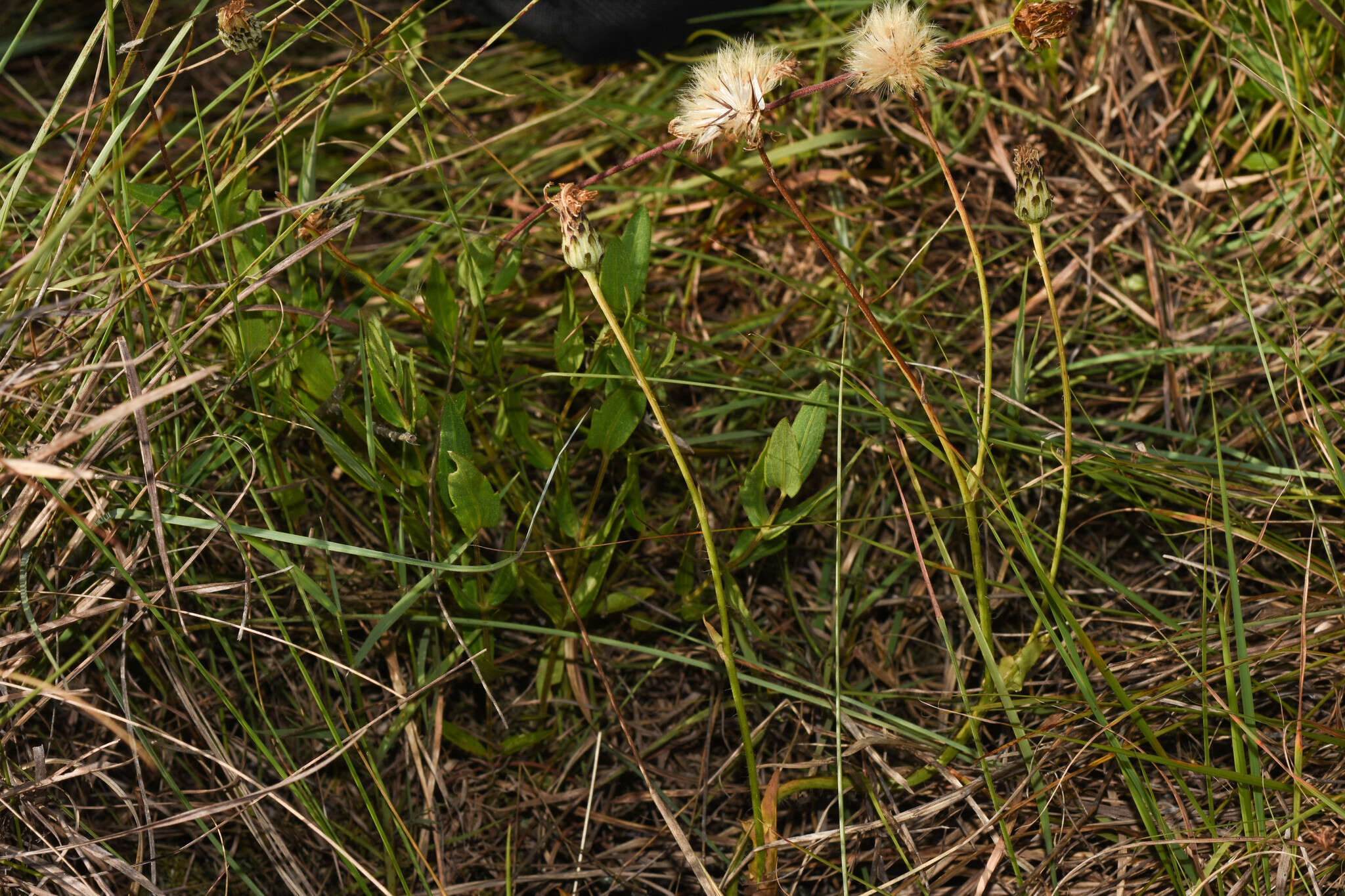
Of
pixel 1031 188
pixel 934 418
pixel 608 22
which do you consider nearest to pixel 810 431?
pixel 934 418

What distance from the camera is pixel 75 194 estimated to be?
1.05 metres

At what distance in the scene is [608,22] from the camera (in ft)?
5.31

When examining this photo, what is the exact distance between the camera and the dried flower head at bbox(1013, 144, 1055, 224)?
828mm

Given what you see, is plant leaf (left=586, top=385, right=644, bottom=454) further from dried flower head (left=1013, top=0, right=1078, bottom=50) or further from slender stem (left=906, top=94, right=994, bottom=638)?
dried flower head (left=1013, top=0, right=1078, bottom=50)

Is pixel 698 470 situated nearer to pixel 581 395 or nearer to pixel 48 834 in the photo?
pixel 581 395

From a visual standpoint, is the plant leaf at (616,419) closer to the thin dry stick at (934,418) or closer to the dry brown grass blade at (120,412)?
the thin dry stick at (934,418)

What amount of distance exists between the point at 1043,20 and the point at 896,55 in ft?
0.38

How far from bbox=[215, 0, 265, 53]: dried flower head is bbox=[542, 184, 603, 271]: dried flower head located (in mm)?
438

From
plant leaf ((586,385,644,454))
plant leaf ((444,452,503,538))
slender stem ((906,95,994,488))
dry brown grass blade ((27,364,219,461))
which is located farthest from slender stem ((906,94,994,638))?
dry brown grass blade ((27,364,219,461))

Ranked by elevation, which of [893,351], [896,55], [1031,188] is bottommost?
[893,351]

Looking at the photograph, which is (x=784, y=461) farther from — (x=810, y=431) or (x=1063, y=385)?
(x=1063, y=385)

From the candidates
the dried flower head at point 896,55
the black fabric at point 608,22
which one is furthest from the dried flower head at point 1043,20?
the black fabric at point 608,22

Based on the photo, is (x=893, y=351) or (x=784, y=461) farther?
(x=784, y=461)

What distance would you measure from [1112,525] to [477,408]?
2.70 ft
